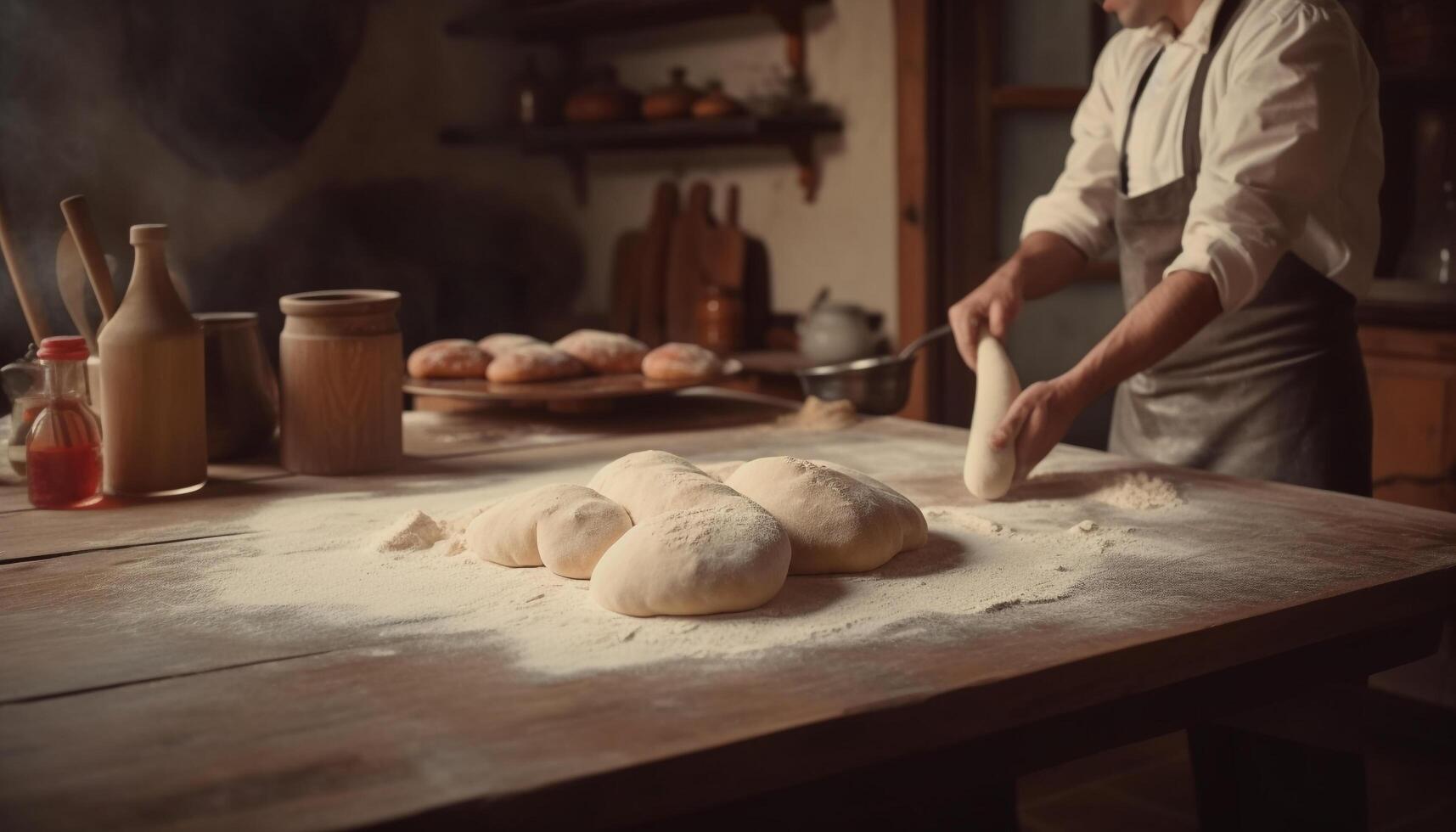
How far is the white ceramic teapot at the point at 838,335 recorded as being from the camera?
3.88 meters

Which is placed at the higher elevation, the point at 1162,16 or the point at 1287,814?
the point at 1162,16

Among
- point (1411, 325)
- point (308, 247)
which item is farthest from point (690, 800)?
point (308, 247)

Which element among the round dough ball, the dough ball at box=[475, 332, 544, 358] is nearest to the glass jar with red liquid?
the round dough ball

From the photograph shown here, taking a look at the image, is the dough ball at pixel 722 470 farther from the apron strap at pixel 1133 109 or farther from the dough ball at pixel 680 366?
the apron strap at pixel 1133 109

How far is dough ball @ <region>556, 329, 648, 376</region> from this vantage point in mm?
2342

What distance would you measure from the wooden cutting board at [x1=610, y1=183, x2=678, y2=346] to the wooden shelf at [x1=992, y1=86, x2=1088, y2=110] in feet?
5.02

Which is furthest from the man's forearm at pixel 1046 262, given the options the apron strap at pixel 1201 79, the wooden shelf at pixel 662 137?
the wooden shelf at pixel 662 137

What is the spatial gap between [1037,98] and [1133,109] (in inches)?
56.6

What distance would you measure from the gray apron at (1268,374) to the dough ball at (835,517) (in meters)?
1.02

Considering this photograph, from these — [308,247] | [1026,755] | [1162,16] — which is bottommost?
[1026,755]

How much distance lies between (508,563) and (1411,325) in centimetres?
265

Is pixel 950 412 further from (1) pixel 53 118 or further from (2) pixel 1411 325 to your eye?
(1) pixel 53 118

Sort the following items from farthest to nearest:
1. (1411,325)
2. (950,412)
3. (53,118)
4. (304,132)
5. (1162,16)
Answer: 1. (304,132)
2. (53,118)
3. (950,412)
4. (1411,325)
5. (1162,16)

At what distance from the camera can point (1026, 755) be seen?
1.00 meters
